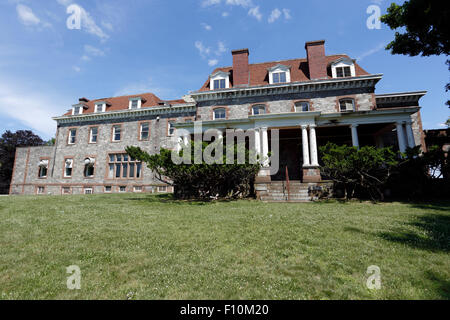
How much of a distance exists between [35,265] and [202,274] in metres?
2.85

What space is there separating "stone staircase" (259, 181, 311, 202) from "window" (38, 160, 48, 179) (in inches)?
1056

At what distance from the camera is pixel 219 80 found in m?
19.5

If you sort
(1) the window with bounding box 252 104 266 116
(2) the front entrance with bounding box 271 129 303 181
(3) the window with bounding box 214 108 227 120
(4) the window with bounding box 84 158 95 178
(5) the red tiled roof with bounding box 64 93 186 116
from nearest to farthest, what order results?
(2) the front entrance with bounding box 271 129 303 181 < (1) the window with bounding box 252 104 266 116 < (3) the window with bounding box 214 108 227 120 < (4) the window with bounding box 84 158 95 178 < (5) the red tiled roof with bounding box 64 93 186 116

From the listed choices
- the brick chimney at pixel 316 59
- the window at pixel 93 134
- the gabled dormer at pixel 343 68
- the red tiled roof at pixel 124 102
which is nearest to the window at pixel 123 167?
the window at pixel 93 134

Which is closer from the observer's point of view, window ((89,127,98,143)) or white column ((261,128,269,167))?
white column ((261,128,269,167))

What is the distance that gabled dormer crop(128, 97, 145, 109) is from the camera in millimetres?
24197

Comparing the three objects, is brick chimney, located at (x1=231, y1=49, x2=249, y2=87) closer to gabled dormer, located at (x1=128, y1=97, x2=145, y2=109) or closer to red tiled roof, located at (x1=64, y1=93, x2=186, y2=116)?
red tiled roof, located at (x1=64, y1=93, x2=186, y2=116)

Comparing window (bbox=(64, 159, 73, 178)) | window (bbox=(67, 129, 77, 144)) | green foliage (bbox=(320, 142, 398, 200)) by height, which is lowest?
green foliage (bbox=(320, 142, 398, 200))

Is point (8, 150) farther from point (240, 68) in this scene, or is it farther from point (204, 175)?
point (204, 175)

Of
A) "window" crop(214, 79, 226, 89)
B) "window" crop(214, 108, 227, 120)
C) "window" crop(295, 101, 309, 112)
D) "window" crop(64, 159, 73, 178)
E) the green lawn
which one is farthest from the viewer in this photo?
"window" crop(64, 159, 73, 178)

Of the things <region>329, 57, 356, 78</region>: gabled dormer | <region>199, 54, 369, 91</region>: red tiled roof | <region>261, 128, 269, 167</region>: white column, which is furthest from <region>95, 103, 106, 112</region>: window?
<region>329, 57, 356, 78</region>: gabled dormer

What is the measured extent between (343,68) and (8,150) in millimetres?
46186

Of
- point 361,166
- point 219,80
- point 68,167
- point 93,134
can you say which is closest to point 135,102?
point 93,134
